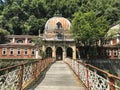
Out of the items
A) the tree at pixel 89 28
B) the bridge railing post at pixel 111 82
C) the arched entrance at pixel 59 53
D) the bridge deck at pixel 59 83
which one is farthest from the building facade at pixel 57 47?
the bridge railing post at pixel 111 82

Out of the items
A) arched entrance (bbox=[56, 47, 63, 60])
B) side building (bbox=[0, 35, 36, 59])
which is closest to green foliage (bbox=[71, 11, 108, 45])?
arched entrance (bbox=[56, 47, 63, 60])

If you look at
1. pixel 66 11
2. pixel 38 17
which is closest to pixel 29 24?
pixel 38 17

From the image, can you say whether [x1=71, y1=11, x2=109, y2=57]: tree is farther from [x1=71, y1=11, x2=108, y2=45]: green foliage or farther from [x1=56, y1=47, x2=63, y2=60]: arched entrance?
[x1=56, y1=47, x2=63, y2=60]: arched entrance

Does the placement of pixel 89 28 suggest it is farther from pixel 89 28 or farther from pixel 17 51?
pixel 17 51

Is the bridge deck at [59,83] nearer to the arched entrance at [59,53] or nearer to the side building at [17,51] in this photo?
the arched entrance at [59,53]

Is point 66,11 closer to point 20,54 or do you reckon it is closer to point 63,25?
point 63,25

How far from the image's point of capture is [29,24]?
7850 centimetres

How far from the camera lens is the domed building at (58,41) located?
6038 cm

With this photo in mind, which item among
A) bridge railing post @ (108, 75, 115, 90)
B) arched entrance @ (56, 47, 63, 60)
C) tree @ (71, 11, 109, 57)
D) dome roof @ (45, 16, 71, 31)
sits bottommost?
bridge railing post @ (108, 75, 115, 90)

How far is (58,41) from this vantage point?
60812 millimetres

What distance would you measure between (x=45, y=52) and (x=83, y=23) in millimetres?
12698

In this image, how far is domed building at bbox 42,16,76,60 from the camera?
60.4m

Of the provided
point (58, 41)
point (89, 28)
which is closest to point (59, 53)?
point (58, 41)

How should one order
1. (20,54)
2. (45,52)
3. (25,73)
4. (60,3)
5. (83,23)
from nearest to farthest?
(25,73) < (83,23) < (45,52) < (20,54) < (60,3)
